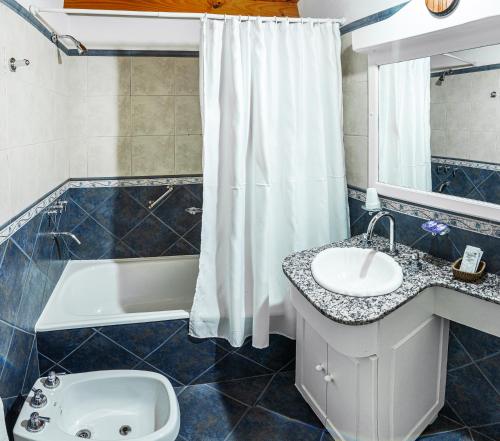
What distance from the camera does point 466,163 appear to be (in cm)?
187

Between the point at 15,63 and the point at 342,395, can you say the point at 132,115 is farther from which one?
the point at 342,395

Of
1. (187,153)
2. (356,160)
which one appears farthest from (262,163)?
(187,153)

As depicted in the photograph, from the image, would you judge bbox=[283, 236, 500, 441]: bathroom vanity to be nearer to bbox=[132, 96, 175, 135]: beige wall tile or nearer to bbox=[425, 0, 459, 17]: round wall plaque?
bbox=[425, 0, 459, 17]: round wall plaque

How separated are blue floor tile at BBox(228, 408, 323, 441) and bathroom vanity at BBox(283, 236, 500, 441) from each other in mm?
99

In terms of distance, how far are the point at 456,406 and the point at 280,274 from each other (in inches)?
40.7

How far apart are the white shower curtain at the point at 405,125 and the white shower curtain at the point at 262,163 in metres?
0.24

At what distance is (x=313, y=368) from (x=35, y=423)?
1201mm

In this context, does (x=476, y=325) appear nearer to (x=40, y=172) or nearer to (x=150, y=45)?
(x=40, y=172)

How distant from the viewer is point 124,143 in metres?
2.97

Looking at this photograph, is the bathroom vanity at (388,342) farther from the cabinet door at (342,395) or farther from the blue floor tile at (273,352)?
the blue floor tile at (273,352)

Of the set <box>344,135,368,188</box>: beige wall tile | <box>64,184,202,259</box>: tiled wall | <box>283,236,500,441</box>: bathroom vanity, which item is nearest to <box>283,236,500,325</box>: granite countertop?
<box>283,236,500,441</box>: bathroom vanity

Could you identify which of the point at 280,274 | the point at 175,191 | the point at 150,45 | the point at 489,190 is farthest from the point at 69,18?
the point at 489,190

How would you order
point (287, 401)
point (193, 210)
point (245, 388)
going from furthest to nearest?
point (193, 210), point (245, 388), point (287, 401)

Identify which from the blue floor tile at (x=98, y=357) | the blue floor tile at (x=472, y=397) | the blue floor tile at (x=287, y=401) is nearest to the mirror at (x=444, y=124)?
the blue floor tile at (x=472, y=397)
